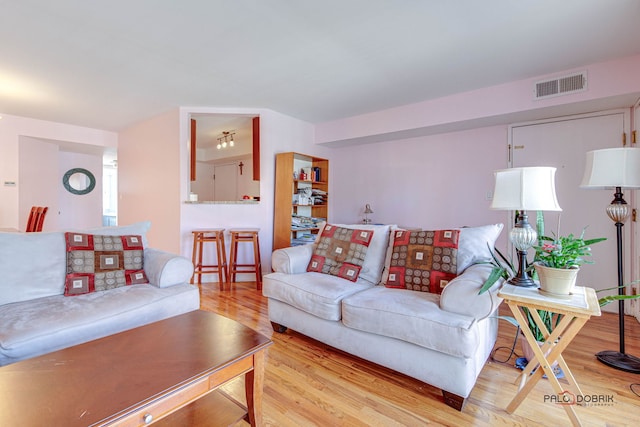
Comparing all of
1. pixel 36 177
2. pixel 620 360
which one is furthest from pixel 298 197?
pixel 36 177

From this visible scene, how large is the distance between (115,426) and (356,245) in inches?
71.8

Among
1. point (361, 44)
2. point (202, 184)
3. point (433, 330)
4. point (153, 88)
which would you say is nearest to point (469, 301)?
point (433, 330)

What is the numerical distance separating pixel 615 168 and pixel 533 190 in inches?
29.7

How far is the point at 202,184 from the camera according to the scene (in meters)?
6.92

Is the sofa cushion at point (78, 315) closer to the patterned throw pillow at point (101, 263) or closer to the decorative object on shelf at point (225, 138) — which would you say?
the patterned throw pillow at point (101, 263)

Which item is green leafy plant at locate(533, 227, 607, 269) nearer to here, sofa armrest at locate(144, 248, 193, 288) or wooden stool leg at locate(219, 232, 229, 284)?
sofa armrest at locate(144, 248, 193, 288)

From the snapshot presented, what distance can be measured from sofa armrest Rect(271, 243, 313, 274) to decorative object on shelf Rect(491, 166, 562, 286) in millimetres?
1460

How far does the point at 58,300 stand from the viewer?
1.72m

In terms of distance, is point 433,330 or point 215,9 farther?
point 215,9

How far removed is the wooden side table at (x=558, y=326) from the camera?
128 centimetres

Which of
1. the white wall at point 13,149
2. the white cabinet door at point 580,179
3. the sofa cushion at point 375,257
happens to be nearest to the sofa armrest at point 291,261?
the sofa cushion at point 375,257

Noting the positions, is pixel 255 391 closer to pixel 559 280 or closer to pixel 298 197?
pixel 559 280

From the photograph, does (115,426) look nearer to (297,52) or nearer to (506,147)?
(297,52)

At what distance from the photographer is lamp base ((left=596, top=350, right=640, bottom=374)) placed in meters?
1.79
